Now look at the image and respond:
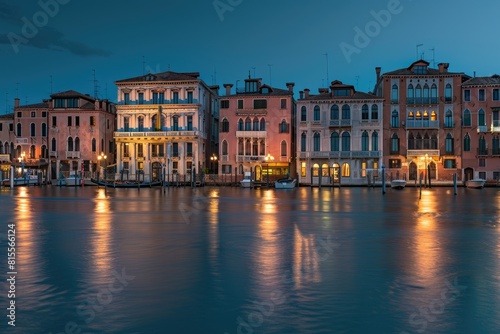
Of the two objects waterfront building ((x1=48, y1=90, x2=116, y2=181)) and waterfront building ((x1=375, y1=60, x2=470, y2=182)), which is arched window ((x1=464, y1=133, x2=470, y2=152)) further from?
waterfront building ((x1=48, y1=90, x2=116, y2=181))

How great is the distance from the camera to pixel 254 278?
11195mm

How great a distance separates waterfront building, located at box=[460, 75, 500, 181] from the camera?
57.0 meters

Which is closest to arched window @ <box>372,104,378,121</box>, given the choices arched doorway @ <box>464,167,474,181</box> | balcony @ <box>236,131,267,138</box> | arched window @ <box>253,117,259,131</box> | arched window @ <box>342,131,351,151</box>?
arched window @ <box>342,131,351,151</box>

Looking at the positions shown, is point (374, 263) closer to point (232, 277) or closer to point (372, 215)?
point (232, 277)

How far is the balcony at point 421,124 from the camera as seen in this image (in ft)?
189

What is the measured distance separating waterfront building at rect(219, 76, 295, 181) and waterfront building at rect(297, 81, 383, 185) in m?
1.65

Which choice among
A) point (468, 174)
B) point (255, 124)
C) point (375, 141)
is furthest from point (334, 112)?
point (468, 174)

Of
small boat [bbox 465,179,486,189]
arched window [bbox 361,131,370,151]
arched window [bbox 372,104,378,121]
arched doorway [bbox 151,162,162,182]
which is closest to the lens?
small boat [bbox 465,179,486,189]

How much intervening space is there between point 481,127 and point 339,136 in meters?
14.7

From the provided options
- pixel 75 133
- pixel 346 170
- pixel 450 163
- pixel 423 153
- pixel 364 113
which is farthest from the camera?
pixel 75 133

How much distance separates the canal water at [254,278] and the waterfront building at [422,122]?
3835 centimetres

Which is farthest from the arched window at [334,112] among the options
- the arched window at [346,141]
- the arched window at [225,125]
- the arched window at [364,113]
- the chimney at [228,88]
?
the chimney at [228,88]

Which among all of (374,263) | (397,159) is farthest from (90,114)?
(374,263)

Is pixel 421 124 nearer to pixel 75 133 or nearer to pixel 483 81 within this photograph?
pixel 483 81
